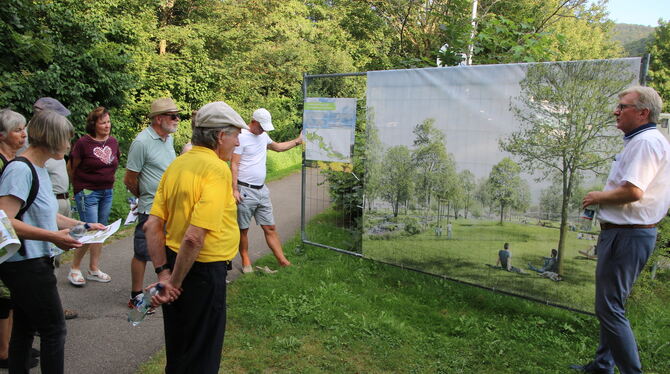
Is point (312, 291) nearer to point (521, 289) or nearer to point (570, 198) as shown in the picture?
point (521, 289)

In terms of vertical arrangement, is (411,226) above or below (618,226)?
below

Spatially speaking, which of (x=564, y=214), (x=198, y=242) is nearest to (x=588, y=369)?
(x=564, y=214)

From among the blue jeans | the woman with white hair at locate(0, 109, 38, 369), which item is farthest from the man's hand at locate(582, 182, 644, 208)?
the blue jeans

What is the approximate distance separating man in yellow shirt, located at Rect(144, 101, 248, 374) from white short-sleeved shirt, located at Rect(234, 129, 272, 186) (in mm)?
2753

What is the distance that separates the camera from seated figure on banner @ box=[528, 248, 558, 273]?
163 inches

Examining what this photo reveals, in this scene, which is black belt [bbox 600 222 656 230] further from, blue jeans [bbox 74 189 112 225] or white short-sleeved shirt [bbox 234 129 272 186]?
blue jeans [bbox 74 189 112 225]

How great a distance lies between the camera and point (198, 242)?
2.43 metres

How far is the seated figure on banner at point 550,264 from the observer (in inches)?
163

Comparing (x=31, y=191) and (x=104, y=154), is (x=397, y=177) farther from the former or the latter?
(x=31, y=191)

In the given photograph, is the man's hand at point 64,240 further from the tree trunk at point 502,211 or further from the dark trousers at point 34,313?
the tree trunk at point 502,211

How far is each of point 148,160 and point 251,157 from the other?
1.38 meters

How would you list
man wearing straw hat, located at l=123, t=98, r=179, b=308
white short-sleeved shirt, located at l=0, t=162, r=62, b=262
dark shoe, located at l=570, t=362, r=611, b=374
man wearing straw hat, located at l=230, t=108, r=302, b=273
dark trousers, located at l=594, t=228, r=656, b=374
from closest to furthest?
white short-sleeved shirt, located at l=0, t=162, r=62, b=262
dark trousers, located at l=594, t=228, r=656, b=374
dark shoe, located at l=570, t=362, r=611, b=374
man wearing straw hat, located at l=123, t=98, r=179, b=308
man wearing straw hat, located at l=230, t=108, r=302, b=273

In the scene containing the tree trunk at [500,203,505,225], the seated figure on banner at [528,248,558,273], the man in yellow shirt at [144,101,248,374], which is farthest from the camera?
the tree trunk at [500,203,505,225]

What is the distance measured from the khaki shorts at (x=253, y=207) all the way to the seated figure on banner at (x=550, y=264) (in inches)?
116
